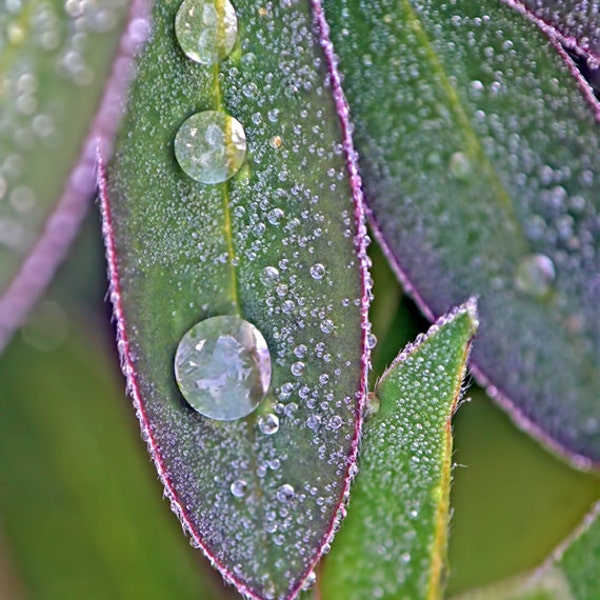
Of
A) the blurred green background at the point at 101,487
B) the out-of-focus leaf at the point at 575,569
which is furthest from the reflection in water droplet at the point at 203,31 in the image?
the out-of-focus leaf at the point at 575,569

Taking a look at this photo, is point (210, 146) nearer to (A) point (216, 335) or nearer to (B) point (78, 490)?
(A) point (216, 335)

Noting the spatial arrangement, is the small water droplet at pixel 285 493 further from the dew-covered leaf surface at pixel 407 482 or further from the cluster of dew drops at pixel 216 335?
the dew-covered leaf surface at pixel 407 482

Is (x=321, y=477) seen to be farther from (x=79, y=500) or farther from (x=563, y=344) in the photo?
(x=79, y=500)

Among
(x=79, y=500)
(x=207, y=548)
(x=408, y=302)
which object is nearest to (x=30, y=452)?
(x=79, y=500)

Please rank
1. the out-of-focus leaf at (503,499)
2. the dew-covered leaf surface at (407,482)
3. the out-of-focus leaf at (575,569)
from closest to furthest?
the dew-covered leaf surface at (407,482), the out-of-focus leaf at (575,569), the out-of-focus leaf at (503,499)

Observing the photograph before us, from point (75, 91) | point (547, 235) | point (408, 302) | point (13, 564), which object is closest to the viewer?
point (75, 91)

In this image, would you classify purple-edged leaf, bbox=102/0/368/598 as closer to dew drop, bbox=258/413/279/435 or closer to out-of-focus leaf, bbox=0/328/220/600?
dew drop, bbox=258/413/279/435

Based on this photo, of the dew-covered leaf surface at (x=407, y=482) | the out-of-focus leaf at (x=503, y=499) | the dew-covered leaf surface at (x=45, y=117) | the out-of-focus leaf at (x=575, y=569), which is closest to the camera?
the dew-covered leaf surface at (x=45, y=117)
